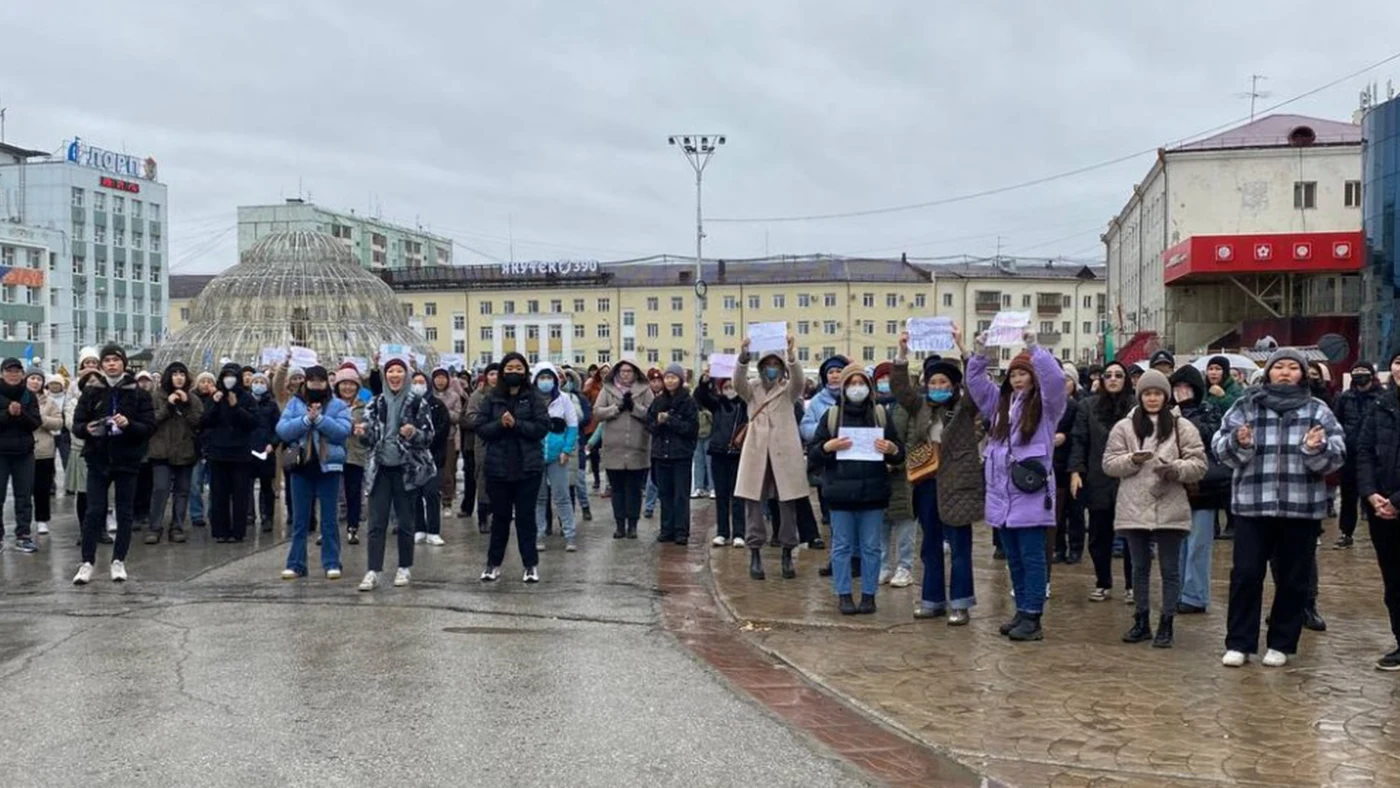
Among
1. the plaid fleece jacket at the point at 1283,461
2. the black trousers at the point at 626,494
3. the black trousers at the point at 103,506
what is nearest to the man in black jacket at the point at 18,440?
the black trousers at the point at 103,506

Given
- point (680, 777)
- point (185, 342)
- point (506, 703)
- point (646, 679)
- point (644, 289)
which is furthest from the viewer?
point (644, 289)

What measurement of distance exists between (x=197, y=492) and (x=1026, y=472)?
403 inches

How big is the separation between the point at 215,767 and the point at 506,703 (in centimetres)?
158

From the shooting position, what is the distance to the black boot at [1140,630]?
827 cm

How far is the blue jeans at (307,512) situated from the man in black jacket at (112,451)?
134 centimetres

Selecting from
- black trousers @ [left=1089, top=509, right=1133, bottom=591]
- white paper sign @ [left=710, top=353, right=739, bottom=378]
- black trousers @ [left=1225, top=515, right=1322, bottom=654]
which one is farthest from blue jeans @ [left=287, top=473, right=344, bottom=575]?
black trousers @ [left=1225, top=515, right=1322, bottom=654]

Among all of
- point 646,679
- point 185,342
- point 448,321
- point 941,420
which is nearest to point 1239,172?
point 185,342

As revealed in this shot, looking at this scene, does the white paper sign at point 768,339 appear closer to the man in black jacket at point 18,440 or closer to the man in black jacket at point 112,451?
the man in black jacket at point 112,451

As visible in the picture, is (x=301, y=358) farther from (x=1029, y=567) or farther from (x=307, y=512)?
(x=1029, y=567)

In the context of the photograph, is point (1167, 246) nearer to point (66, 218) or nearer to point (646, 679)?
point (646, 679)

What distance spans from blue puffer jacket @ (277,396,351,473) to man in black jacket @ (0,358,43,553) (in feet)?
10.3

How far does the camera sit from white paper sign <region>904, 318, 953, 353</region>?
970cm

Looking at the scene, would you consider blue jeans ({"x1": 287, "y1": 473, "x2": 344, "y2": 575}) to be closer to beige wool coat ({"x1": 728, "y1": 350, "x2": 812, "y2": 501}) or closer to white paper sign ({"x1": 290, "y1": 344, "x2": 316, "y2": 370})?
beige wool coat ({"x1": 728, "y1": 350, "x2": 812, "y2": 501})

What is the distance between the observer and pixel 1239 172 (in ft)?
167
